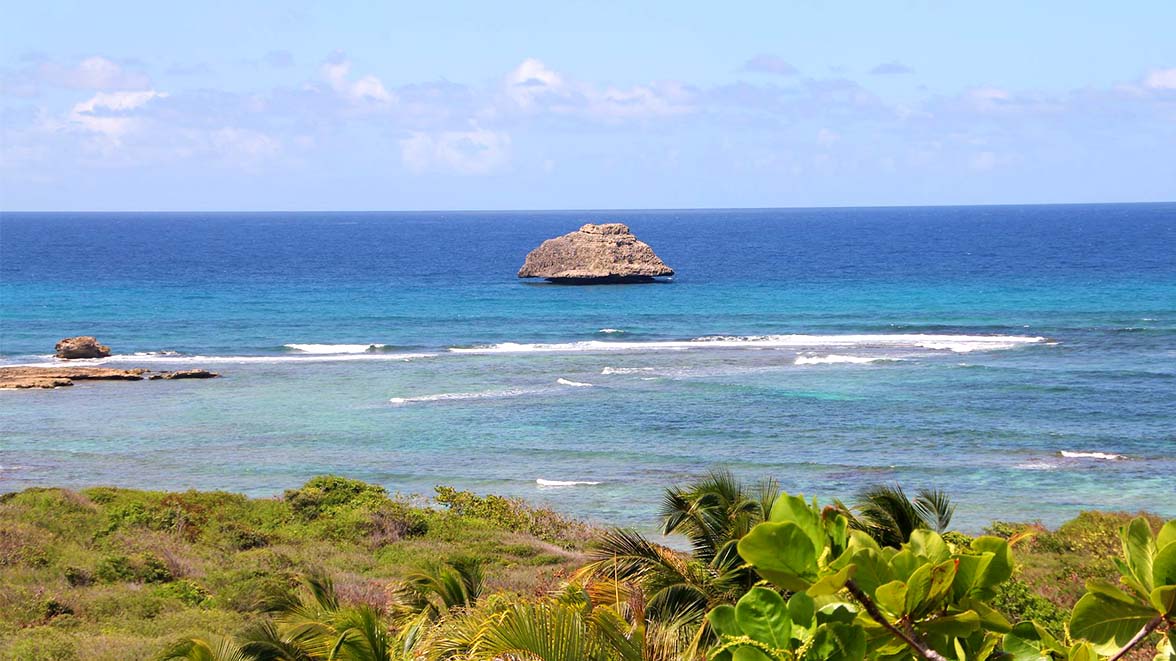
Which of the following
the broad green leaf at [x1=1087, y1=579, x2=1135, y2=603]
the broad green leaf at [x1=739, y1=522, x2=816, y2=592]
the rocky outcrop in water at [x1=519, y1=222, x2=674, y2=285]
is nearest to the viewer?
the broad green leaf at [x1=739, y1=522, x2=816, y2=592]

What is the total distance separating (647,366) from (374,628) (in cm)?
4834

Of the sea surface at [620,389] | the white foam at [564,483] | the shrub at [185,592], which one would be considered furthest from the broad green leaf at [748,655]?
the white foam at [564,483]

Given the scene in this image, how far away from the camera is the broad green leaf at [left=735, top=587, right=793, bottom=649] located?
14.6 feet

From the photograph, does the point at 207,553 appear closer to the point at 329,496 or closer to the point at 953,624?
the point at 329,496

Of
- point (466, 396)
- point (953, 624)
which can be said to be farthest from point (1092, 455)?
point (953, 624)

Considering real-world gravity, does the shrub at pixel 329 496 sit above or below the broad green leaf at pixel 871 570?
below

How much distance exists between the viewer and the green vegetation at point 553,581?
453 cm

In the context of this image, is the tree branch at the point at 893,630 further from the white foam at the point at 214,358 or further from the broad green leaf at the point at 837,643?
the white foam at the point at 214,358

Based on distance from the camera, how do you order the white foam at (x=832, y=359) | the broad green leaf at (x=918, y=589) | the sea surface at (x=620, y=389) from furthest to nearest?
the white foam at (x=832, y=359)
the sea surface at (x=620, y=389)
the broad green leaf at (x=918, y=589)

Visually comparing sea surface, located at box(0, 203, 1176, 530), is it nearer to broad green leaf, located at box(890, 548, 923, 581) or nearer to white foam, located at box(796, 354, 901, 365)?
white foam, located at box(796, 354, 901, 365)

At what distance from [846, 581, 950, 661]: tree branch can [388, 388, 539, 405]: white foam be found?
45.0 meters

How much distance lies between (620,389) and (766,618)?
153ft

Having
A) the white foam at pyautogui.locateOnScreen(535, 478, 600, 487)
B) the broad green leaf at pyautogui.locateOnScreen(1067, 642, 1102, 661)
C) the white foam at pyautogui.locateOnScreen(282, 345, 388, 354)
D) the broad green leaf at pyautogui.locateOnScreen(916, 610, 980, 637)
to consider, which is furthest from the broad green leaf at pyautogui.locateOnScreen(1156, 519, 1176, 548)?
the white foam at pyautogui.locateOnScreen(282, 345, 388, 354)

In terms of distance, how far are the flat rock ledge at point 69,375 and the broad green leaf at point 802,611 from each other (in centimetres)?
5561
